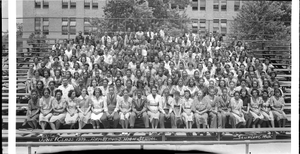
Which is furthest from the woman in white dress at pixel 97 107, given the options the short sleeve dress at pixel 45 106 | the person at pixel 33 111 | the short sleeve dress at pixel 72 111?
the person at pixel 33 111

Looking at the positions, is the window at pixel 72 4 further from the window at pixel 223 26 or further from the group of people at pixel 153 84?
the window at pixel 223 26

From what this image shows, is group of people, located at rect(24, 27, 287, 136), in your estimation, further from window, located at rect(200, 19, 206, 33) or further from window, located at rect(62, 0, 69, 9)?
window, located at rect(62, 0, 69, 9)

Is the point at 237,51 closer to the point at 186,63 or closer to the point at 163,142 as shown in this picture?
the point at 186,63

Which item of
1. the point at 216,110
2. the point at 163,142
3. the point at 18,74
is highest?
the point at 18,74

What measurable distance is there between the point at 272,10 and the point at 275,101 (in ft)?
4.21

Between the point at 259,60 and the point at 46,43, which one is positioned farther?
the point at 259,60

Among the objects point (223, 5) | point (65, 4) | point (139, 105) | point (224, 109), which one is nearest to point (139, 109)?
point (139, 105)

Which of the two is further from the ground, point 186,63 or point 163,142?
point 186,63

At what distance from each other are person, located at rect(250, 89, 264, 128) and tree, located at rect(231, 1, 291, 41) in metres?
0.81

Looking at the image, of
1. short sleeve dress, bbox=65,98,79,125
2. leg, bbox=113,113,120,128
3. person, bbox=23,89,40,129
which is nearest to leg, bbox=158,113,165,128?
leg, bbox=113,113,120,128

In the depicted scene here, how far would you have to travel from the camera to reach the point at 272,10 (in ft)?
17.2

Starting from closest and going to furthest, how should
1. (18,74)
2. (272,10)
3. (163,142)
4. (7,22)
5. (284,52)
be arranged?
(7,22), (18,74), (163,142), (284,52), (272,10)

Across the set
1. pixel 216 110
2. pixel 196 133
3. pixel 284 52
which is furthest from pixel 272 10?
pixel 196 133

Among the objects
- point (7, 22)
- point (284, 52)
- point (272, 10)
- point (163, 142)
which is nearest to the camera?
point (7, 22)
